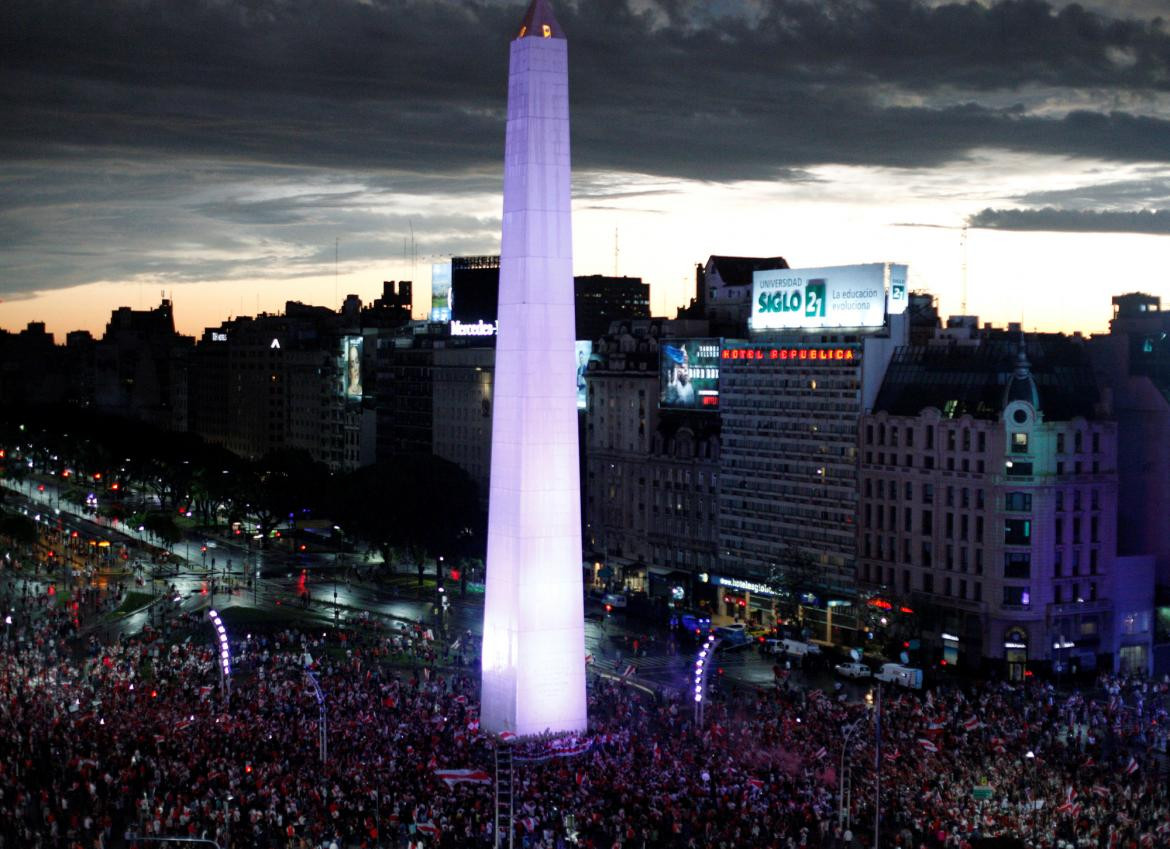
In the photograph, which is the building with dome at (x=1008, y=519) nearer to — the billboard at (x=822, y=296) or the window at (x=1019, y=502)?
the window at (x=1019, y=502)

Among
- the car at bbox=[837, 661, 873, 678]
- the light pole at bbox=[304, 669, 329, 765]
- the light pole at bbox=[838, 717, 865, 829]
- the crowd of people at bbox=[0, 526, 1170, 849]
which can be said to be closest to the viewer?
the crowd of people at bbox=[0, 526, 1170, 849]

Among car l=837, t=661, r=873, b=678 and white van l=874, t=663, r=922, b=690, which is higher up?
white van l=874, t=663, r=922, b=690

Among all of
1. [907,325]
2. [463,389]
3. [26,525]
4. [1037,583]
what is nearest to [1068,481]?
[1037,583]

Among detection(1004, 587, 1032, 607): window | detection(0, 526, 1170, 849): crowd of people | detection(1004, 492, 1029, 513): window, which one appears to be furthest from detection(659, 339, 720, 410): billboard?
detection(0, 526, 1170, 849): crowd of people

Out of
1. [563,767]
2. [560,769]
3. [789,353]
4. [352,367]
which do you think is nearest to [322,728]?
[563,767]

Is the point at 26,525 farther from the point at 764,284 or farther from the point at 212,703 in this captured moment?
the point at 212,703

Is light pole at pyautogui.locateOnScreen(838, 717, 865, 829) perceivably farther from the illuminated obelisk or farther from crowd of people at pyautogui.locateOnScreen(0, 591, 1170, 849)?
the illuminated obelisk
